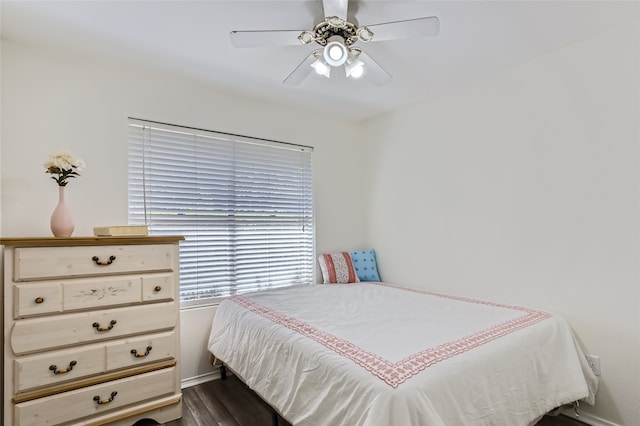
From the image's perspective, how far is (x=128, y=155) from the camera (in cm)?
249

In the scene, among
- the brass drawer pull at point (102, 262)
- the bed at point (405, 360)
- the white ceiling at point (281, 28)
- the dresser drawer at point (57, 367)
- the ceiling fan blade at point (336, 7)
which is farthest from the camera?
the brass drawer pull at point (102, 262)

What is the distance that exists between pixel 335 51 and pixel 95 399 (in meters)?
2.31

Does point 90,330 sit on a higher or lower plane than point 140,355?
higher

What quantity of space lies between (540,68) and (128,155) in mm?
3021

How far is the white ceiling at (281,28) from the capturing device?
1789mm

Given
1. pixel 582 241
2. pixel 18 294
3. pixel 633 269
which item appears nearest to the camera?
pixel 18 294

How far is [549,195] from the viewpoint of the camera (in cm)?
228

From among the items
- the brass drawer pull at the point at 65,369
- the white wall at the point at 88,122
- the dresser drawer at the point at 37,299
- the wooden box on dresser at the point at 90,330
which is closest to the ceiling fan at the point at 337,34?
the white wall at the point at 88,122

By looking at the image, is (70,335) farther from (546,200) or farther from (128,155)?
(546,200)

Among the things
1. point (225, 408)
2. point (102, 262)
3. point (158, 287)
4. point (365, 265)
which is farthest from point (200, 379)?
point (365, 265)

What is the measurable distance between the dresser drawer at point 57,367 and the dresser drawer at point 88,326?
44mm

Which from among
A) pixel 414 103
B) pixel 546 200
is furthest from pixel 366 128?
pixel 546 200

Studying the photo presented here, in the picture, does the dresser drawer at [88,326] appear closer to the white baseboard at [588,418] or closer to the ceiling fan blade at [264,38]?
the ceiling fan blade at [264,38]

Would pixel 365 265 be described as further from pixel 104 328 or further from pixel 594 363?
pixel 104 328
